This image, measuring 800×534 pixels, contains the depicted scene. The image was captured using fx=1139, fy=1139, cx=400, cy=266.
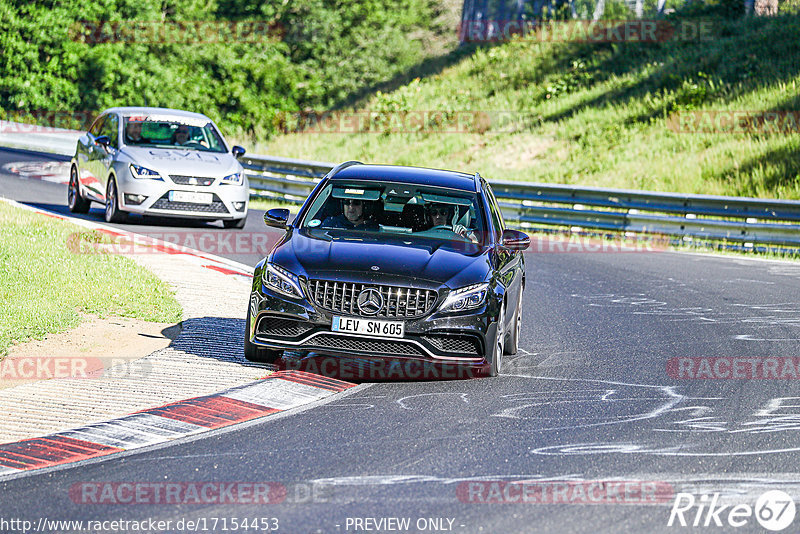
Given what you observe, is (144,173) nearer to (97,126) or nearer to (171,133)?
(171,133)

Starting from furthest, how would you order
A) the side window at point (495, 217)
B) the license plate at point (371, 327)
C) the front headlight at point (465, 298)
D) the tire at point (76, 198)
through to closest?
the tire at point (76, 198) → the side window at point (495, 217) → the front headlight at point (465, 298) → the license plate at point (371, 327)

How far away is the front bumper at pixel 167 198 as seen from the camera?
17.2 m

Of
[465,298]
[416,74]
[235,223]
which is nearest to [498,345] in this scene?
[465,298]

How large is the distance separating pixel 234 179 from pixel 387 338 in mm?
9855

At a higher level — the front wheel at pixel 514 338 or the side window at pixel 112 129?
the side window at pixel 112 129

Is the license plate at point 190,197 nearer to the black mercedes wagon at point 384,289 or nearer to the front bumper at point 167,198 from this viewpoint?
the front bumper at point 167,198

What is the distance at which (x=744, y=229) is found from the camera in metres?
20.1

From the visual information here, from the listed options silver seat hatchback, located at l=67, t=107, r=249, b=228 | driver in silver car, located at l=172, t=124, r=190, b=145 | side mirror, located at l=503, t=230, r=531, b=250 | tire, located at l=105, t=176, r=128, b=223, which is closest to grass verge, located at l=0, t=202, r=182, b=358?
silver seat hatchback, located at l=67, t=107, r=249, b=228

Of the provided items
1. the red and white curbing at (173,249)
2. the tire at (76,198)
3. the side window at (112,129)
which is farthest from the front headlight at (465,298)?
the tire at (76,198)

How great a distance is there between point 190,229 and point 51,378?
402 inches

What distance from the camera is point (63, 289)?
11.5 metres

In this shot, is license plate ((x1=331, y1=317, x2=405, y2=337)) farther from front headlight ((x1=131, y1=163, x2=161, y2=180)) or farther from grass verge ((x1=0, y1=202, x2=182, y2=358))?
front headlight ((x1=131, y1=163, x2=161, y2=180))

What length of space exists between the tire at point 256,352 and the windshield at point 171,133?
9730mm

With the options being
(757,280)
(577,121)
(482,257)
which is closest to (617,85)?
(577,121)
